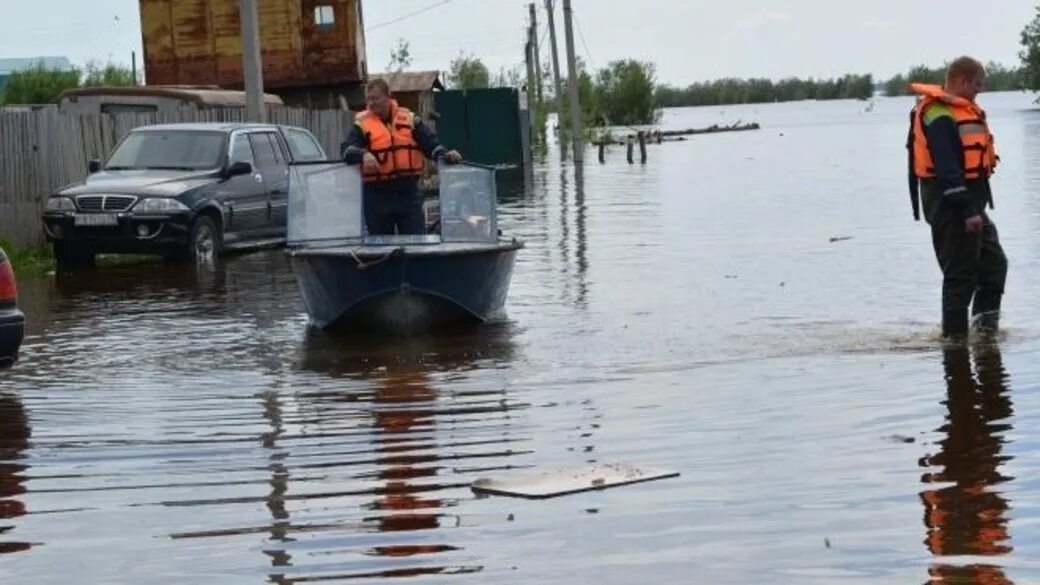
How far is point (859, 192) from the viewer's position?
38594 millimetres

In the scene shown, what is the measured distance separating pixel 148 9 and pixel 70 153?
2744cm

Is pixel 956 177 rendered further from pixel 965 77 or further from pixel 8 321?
pixel 8 321

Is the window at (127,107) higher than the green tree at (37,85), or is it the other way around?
the green tree at (37,85)

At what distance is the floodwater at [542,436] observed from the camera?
24.2 ft

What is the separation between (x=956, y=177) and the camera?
12961 millimetres

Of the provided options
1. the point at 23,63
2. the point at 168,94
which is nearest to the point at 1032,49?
the point at 23,63

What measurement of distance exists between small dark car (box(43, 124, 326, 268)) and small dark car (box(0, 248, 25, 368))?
10116 millimetres

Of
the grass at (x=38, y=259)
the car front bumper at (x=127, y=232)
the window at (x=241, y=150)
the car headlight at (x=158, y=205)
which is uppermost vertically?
the window at (x=241, y=150)

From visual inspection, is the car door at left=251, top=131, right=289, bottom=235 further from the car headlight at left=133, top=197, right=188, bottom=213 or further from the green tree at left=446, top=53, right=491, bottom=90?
the green tree at left=446, top=53, right=491, bottom=90

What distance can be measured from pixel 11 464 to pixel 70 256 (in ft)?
42.8

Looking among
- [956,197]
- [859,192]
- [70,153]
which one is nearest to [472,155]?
[859,192]

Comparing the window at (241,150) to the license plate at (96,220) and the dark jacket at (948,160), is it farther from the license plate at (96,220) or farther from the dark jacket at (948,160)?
the dark jacket at (948,160)

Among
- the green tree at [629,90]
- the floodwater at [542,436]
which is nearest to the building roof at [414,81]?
the floodwater at [542,436]

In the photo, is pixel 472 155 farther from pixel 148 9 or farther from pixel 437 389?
pixel 437 389
